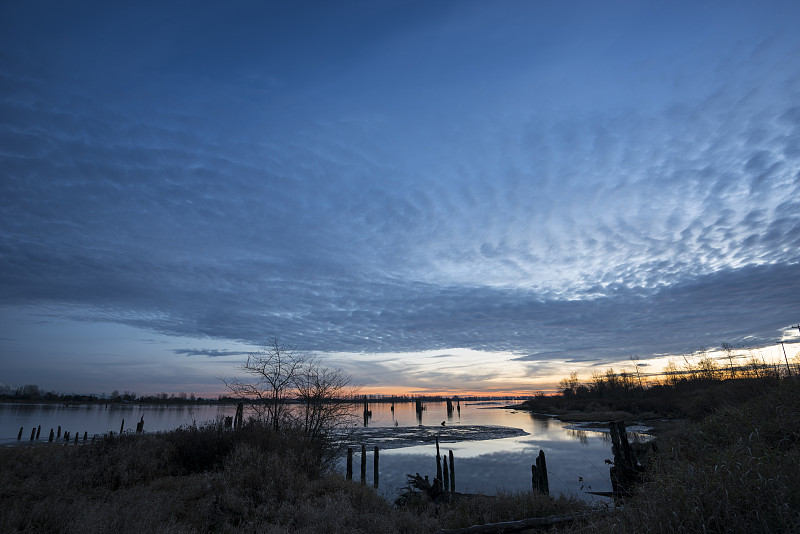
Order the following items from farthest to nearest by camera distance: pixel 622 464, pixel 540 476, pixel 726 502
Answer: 1. pixel 540 476
2. pixel 622 464
3. pixel 726 502

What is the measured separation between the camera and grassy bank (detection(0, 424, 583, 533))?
27.1 ft

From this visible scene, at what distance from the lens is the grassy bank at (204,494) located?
27.1ft

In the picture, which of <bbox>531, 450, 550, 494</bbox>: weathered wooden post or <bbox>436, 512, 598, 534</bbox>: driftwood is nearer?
<bbox>436, 512, 598, 534</bbox>: driftwood

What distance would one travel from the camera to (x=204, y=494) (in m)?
10.8

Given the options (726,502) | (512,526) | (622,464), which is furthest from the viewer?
(622,464)

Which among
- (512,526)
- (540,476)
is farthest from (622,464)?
(512,526)

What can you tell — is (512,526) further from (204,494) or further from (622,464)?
(622,464)

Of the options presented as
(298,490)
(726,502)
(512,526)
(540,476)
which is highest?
(726,502)

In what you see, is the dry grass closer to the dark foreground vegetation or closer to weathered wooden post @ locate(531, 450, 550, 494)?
the dark foreground vegetation

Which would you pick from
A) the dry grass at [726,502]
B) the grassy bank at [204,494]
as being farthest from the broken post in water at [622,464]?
the dry grass at [726,502]

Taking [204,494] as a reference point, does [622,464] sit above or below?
below

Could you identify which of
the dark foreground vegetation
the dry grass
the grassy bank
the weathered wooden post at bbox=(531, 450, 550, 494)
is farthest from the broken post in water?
the dry grass

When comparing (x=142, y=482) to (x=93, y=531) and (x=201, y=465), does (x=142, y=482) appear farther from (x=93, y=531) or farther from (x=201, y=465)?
(x=93, y=531)

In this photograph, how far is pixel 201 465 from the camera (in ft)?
48.2
